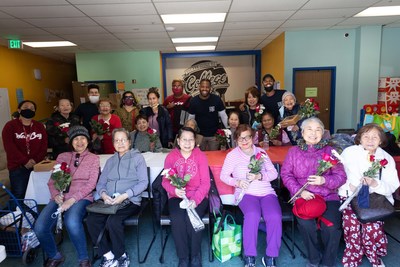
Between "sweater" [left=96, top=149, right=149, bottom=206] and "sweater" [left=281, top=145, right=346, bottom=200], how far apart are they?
4.47 feet

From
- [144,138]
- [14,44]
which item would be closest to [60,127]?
[144,138]

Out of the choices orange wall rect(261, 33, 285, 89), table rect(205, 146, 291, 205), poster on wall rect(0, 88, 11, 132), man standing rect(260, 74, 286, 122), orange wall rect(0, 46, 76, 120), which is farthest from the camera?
orange wall rect(261, 33, 285, 89)

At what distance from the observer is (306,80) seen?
24.0 ft

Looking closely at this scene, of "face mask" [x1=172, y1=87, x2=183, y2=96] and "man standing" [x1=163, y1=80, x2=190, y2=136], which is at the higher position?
"face mask" [x1=172, y1=87, x2=183, y2=96]

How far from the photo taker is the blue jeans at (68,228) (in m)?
2.51

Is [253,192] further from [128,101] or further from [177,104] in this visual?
[177,104]

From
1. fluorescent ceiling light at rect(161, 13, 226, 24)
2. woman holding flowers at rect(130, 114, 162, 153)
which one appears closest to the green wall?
fluorescent ceiling light at rect(161, 13, 226, 24)

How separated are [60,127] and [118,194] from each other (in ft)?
4.92

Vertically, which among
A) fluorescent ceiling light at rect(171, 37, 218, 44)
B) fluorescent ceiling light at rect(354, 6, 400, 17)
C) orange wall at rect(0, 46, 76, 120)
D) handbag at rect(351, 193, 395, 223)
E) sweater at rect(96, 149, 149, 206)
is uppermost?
fluorescent ceiling light at rect(354, 6, 400, 17)

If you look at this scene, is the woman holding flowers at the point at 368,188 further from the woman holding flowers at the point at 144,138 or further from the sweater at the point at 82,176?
the sweater at the point at 82,176

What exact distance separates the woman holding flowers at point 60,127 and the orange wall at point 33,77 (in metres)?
4.29

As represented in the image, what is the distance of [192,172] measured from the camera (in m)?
2.71

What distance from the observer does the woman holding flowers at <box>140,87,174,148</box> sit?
4.23m

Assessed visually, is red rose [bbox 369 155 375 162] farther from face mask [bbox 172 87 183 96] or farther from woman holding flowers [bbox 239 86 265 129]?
face mask [bbox 172 87 183 96]
